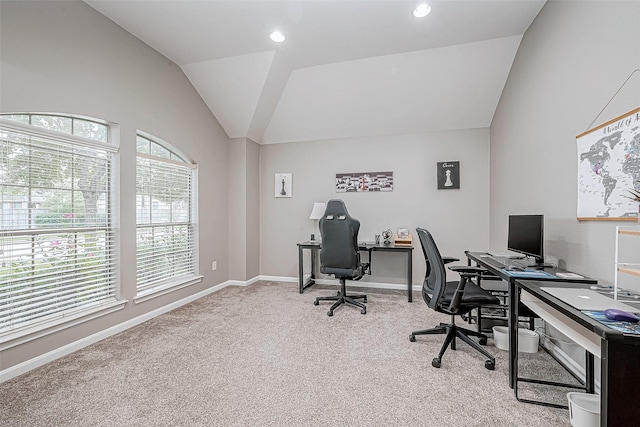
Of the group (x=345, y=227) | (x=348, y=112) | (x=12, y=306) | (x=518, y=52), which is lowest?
(x=12, y=306)

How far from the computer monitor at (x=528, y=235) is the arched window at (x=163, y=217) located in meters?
3.75

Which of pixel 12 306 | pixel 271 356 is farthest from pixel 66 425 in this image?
pixel 271 356

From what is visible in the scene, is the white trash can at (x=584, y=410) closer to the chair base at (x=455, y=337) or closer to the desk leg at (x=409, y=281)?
the chair base at (x=455, y=337)

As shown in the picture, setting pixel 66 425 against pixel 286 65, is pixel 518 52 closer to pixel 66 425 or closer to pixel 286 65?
pixel 286 65

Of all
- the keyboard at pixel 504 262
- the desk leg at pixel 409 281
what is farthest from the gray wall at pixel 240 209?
the keyboard at pixel 504 262

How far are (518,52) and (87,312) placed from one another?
5.02 metres

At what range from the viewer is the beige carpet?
5.30 feet

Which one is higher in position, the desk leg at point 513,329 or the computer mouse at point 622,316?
the computer mouse at point 622,316

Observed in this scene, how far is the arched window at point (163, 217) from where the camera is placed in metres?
3.12

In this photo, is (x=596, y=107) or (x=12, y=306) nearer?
(x=596, y=107)

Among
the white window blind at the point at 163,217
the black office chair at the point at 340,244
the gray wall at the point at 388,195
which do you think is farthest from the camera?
the gray wall at the point at 388,195

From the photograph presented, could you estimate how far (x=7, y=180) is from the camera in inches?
80.2

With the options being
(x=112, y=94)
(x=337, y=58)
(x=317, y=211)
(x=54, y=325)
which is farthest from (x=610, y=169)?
(x=54, y=325)

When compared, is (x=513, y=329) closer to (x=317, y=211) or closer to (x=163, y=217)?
(x=317, y=211)
